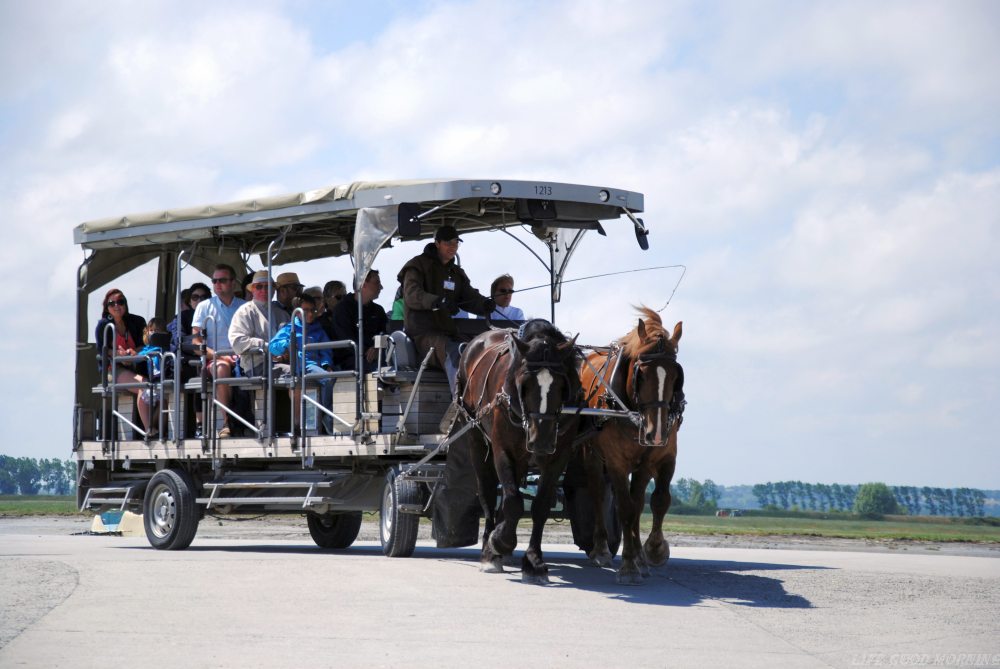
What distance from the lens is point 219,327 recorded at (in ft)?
53.9

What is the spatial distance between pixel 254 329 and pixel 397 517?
3026mm

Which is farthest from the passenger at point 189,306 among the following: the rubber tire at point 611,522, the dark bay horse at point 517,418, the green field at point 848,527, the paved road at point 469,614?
the green field at point 848,527

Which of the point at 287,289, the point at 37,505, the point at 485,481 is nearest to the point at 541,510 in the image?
the point at 485,481

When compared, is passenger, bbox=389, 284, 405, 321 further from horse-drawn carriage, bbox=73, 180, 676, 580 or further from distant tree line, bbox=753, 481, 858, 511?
distant tree line, bbox=753, 481, 858, 511

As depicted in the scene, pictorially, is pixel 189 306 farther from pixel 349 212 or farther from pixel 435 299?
pixel 435 299

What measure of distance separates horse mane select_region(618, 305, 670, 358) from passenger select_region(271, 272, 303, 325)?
205 inches

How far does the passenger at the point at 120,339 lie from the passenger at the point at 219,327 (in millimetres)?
1297

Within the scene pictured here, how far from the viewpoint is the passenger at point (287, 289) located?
54.0ft

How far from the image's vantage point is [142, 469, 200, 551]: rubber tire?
16203 millimetres

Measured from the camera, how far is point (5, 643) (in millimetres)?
8102

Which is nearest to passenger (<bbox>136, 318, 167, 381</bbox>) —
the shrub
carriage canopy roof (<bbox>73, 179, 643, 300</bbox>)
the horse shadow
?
carriage canopy roof (<bbox>73, 179, 643, 300</bbox>)

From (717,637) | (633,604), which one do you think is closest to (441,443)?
(633,604)

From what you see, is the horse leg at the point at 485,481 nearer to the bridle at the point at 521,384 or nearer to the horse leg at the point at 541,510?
the horse leg at the point at 541,510

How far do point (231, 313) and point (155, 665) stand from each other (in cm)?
941
